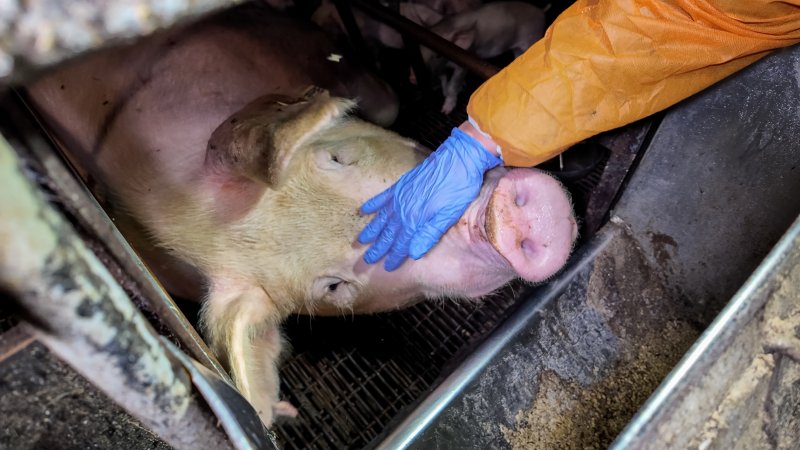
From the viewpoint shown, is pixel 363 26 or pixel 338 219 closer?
pixel 338 219

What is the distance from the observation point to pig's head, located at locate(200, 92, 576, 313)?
1.85m

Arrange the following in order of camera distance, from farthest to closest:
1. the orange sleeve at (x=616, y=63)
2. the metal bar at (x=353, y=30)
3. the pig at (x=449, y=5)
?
the pig at (x=449, y=5) < the metal bar at (x=353, y=30) < the orange sleeve at (x=616, y=63)

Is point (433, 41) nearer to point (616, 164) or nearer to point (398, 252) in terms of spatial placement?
point (616, 164)

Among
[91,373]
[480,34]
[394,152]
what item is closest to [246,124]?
[394,152]

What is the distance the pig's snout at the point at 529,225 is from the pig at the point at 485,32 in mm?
2368

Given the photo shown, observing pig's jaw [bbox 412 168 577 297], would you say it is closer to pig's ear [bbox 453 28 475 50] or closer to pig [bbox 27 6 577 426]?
pig [bbox 27 6 577 426]

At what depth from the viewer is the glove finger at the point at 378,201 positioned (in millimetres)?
2059

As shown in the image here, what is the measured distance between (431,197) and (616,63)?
0.77 m

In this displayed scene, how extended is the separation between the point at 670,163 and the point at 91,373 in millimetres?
2313

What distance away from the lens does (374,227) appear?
2059 millimetres

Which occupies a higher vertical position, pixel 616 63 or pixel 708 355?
pixel 616 63

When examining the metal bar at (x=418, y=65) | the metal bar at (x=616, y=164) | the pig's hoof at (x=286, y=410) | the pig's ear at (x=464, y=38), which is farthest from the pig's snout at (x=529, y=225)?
the pig's ear at (x=464, y=38)

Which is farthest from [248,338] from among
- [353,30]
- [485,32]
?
[485,32]

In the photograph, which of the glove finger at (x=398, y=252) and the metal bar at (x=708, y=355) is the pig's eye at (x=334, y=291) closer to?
the glove finger at (x=398, y=252)
